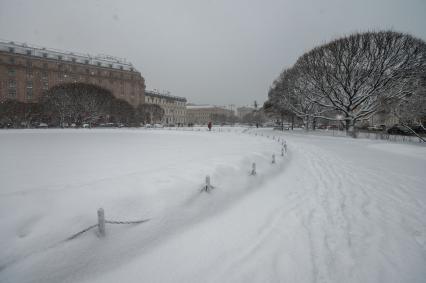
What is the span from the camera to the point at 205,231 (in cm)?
477

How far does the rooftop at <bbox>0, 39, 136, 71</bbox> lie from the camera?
224ft

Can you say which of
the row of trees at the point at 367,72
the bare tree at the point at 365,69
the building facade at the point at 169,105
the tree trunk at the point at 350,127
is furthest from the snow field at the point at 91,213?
the building facade at the point at 169,105

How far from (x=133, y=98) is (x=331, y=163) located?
3687 inches

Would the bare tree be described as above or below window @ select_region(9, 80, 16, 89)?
below

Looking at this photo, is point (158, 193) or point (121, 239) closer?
point (121, 239)

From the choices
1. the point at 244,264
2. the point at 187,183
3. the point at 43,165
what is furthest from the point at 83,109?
the point at 244,264

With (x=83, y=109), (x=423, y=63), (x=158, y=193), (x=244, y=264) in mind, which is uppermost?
(x=423, y=63)

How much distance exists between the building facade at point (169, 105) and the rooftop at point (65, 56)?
21.5 m

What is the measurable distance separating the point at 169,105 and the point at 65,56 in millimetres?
53575

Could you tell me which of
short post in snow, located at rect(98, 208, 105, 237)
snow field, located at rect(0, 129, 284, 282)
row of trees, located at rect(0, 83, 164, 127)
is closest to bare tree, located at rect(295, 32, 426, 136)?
snow field, located at rect(0, 129, 284, 282)

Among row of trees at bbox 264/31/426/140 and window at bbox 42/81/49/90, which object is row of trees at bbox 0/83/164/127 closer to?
window at bbox 42/81/49/90

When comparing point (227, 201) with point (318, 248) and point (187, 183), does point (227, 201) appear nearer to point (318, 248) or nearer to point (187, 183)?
point (187, 183)

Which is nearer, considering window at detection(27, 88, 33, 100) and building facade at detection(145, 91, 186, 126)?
window at detection(27, 88, 33, 100)

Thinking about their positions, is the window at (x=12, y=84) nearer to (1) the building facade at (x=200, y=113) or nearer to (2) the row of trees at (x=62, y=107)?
(2) the row of trees at (x=62, y=107)
